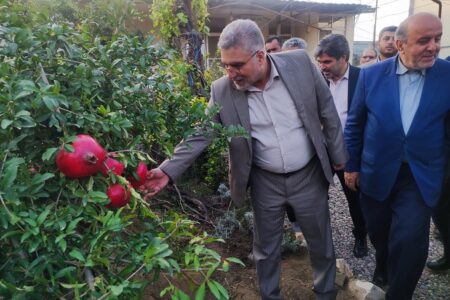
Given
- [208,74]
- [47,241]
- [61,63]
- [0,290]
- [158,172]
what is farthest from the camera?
[208,74]

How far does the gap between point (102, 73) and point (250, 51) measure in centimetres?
96

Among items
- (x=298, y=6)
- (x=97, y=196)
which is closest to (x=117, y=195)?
(x=97, y=196)

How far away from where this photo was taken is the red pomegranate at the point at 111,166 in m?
1.14

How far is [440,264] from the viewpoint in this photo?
308cm

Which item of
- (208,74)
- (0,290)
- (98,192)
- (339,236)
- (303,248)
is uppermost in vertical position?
(98,192)

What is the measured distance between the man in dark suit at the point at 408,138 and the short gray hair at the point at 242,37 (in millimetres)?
878

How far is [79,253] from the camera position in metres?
0.96

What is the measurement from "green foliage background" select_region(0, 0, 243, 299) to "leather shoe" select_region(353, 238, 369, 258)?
249 cm

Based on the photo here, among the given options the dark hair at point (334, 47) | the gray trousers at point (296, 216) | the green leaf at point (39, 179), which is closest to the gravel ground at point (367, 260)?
the gray trousers at point (296, 216)

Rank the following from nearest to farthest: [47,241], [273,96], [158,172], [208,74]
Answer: [47,241] < [158,172] < [273,96] < [208,74]

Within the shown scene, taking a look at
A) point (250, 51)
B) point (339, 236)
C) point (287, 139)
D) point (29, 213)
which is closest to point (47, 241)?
point (29, 213)

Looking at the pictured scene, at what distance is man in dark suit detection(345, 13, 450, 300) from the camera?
Result: 2.23m

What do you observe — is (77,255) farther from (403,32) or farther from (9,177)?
(403,32)

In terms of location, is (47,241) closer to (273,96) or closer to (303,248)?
(273,96)
